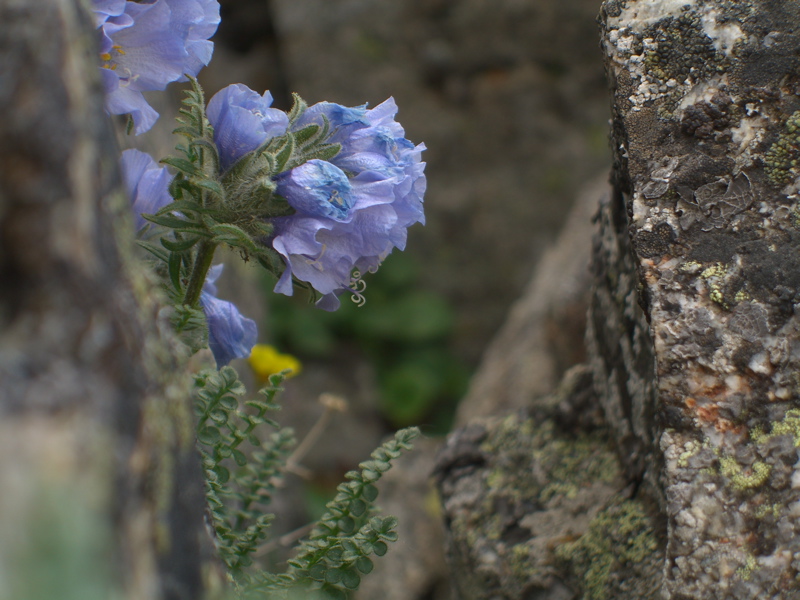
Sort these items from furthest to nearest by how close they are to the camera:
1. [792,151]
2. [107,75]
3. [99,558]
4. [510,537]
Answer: [510,537]
[792,151]
[107,75]
[99,558]

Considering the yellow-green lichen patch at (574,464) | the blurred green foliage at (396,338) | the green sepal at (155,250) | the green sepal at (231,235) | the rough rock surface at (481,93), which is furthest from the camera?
the blurred green foliage at (396,338)

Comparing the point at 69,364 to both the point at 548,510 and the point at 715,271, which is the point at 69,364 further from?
the point at 548,510

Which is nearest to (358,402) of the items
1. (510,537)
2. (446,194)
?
(446,194)

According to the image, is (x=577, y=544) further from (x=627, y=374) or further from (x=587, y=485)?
(x=627, y=374)

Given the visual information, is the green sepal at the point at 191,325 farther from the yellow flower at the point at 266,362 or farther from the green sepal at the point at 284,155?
the yellow flower at the point at 266,362

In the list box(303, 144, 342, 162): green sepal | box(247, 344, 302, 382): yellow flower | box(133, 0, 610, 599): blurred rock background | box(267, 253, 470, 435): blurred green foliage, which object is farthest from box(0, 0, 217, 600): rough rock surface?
box(267, 253, 470, 435): blurred green foliage

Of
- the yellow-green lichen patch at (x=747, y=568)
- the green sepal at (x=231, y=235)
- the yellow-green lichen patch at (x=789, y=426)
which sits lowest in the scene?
the yellow-green lichen patch at (x=747, y=568)

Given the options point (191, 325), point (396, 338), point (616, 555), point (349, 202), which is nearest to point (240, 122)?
point (349, 202)

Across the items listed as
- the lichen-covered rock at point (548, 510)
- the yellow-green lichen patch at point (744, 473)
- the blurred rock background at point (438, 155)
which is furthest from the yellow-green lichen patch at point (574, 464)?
the blurred rock background at point (438, 155)

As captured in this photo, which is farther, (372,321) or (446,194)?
(372,321)
